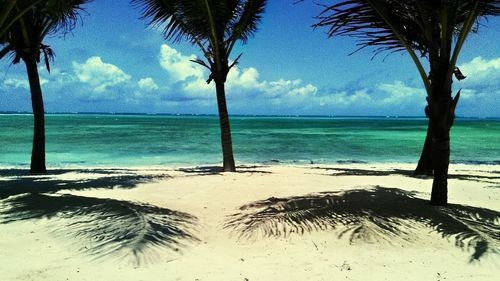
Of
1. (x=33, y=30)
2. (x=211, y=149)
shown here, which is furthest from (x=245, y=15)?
(x=211, y=149)

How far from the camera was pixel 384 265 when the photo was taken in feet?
12.1

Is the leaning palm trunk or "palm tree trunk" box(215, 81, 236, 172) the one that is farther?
"palm tree trunk" box(215, 81, 236, 172)

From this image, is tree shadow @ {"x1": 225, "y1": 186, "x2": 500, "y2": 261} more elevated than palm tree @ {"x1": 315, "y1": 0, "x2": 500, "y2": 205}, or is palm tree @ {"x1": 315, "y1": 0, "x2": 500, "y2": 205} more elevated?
palm tree @ {"x1": 315, "y1": 0, "x2": 500, "y2": 205}

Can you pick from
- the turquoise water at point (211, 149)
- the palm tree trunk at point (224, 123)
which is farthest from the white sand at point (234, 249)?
the turquoise water at point (211, 149)

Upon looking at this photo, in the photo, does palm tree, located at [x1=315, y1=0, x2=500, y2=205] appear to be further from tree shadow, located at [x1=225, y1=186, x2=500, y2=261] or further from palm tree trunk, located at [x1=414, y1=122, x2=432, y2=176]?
palm tree trunk, located at [x1=414, y1=122, x2=432, y2=176]

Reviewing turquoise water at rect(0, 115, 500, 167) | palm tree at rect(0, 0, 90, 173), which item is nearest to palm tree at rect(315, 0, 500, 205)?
palm tree at rect(0, 0, 90, 173)

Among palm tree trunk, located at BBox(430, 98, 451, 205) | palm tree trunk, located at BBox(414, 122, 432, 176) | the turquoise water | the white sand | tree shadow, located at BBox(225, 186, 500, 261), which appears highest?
palm tree trunk, located at BBox(430, 98, 451, 205)

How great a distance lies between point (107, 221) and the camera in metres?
4.61

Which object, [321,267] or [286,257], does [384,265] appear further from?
[286,257]

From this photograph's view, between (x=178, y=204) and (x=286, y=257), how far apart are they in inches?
92.2

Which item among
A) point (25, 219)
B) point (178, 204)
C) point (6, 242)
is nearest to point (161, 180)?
point (178, 204)

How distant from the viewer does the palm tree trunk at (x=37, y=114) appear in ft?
31.5

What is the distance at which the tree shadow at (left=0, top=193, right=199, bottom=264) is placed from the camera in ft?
12.9

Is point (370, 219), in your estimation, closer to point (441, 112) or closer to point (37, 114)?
point (441, 112)
